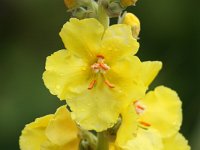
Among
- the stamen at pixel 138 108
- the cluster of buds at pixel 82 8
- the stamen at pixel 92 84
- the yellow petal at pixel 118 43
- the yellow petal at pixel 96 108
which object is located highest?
the cluster of buds at pixel 82 8

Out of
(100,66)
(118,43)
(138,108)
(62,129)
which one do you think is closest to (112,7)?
(118,43)

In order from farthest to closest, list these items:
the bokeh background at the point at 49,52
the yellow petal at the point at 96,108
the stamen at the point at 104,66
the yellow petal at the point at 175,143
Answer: the bokeh background at the point at 49,52 → the yellow petal at the point at 175,143 → the stamen at the point at 104,66 → the yellow petal at the point at 96,108

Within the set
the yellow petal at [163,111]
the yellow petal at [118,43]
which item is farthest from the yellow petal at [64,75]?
the yellow petal at [163,111]

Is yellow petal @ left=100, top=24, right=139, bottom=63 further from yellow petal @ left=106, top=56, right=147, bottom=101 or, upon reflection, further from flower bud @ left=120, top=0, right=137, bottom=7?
flower bud @ left=120, top=0, right=137, bottom=7

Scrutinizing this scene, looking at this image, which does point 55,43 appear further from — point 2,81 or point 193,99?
point 193,99

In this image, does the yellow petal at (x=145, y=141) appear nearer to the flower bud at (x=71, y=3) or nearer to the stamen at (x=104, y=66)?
the stamen at (x=104, y=66)

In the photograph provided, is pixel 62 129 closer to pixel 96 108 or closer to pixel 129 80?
pixel 96 108

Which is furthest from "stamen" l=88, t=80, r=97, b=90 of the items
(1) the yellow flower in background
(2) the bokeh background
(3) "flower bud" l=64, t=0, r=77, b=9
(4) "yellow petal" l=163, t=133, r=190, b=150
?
(2) the bokeh background
